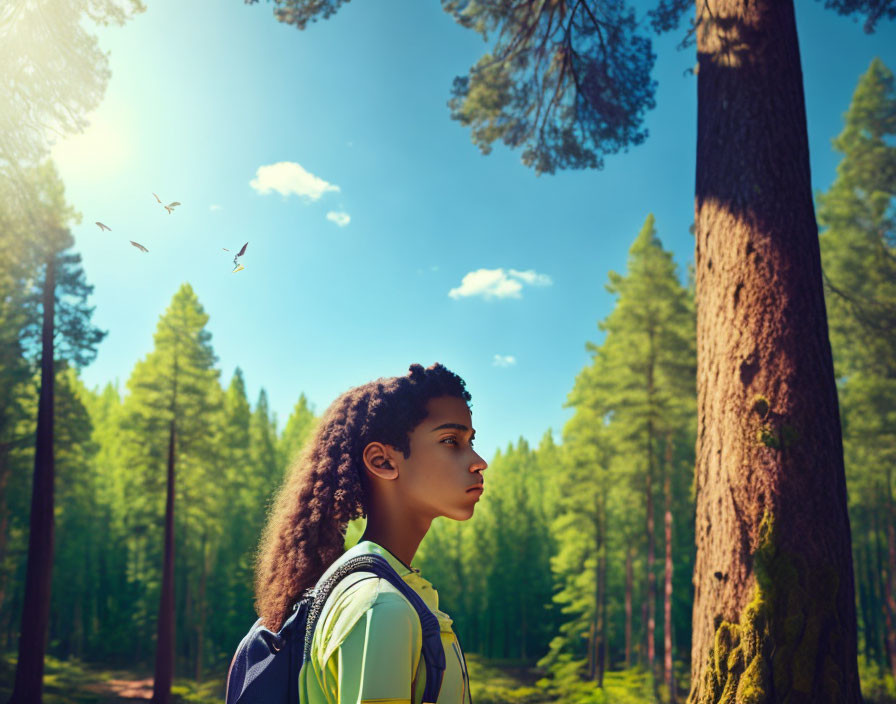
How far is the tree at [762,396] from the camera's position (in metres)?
3.86

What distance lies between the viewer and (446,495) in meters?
1.97

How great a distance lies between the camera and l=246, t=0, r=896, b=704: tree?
152 inches

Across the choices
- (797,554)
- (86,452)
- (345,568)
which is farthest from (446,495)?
(86,452)

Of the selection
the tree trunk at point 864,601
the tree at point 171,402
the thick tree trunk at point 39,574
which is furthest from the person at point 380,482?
the tree trunk at point 864,601

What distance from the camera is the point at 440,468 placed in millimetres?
1980

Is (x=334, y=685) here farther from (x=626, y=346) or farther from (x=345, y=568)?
(x=626, y=346)

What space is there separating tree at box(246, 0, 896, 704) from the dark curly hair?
110 inches

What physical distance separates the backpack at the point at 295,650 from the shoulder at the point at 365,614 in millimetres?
37

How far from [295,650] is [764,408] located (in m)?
3.48

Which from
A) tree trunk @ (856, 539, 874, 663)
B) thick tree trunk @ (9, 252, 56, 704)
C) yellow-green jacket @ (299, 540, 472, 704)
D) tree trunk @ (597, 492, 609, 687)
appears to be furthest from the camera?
tree trunk @ (856, 539, 874, 663)

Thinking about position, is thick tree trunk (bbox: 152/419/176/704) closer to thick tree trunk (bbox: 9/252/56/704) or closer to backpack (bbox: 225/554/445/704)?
thick tree trunk (bbox: 9/252/56/704)

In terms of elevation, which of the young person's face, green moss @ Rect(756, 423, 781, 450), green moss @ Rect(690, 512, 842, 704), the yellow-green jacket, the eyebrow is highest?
green moss @ Rect(756, 423, 781, 450)

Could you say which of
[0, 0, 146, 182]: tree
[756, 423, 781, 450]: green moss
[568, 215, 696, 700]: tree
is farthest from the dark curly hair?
[568, 215, 696, 700]: tree

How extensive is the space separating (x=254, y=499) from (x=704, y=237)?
3261 cm
